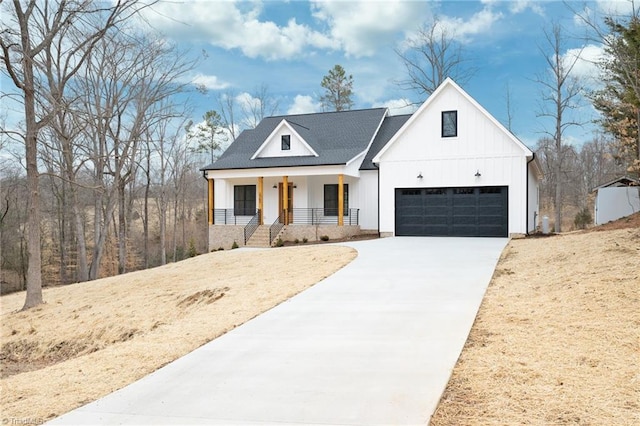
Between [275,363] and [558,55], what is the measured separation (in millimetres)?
28902

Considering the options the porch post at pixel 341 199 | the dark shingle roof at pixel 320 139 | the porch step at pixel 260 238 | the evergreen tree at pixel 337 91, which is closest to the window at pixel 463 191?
the porch post at pixel 341 199

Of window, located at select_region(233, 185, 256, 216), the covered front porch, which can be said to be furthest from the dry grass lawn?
window, located at select_region(233, 185, 256, 216)

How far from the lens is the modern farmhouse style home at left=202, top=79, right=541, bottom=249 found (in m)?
20.5

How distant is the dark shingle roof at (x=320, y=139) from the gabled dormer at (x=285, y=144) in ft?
1.03

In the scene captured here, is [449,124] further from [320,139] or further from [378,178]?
[320,139]

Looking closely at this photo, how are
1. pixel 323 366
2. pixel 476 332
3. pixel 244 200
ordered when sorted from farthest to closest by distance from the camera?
pixel 244 200 → pixel 476 332 → pixel 323 366

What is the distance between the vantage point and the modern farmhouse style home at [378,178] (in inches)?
807

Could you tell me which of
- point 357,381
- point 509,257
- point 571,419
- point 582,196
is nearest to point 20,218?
point 509,257

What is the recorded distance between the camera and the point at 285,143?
85.5ft

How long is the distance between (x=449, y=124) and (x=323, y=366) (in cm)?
1725

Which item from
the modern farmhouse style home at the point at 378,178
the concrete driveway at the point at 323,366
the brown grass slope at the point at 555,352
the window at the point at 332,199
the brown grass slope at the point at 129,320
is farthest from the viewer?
the window at the point at 332,199

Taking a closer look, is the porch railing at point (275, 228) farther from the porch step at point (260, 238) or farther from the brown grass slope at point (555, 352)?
the brown grass slope at point (555, 352)

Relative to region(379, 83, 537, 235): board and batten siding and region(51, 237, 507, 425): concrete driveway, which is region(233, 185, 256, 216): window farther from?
region(51, 237, 507, 425): concrete driveway

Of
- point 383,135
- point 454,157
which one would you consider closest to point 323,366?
point 454,157
